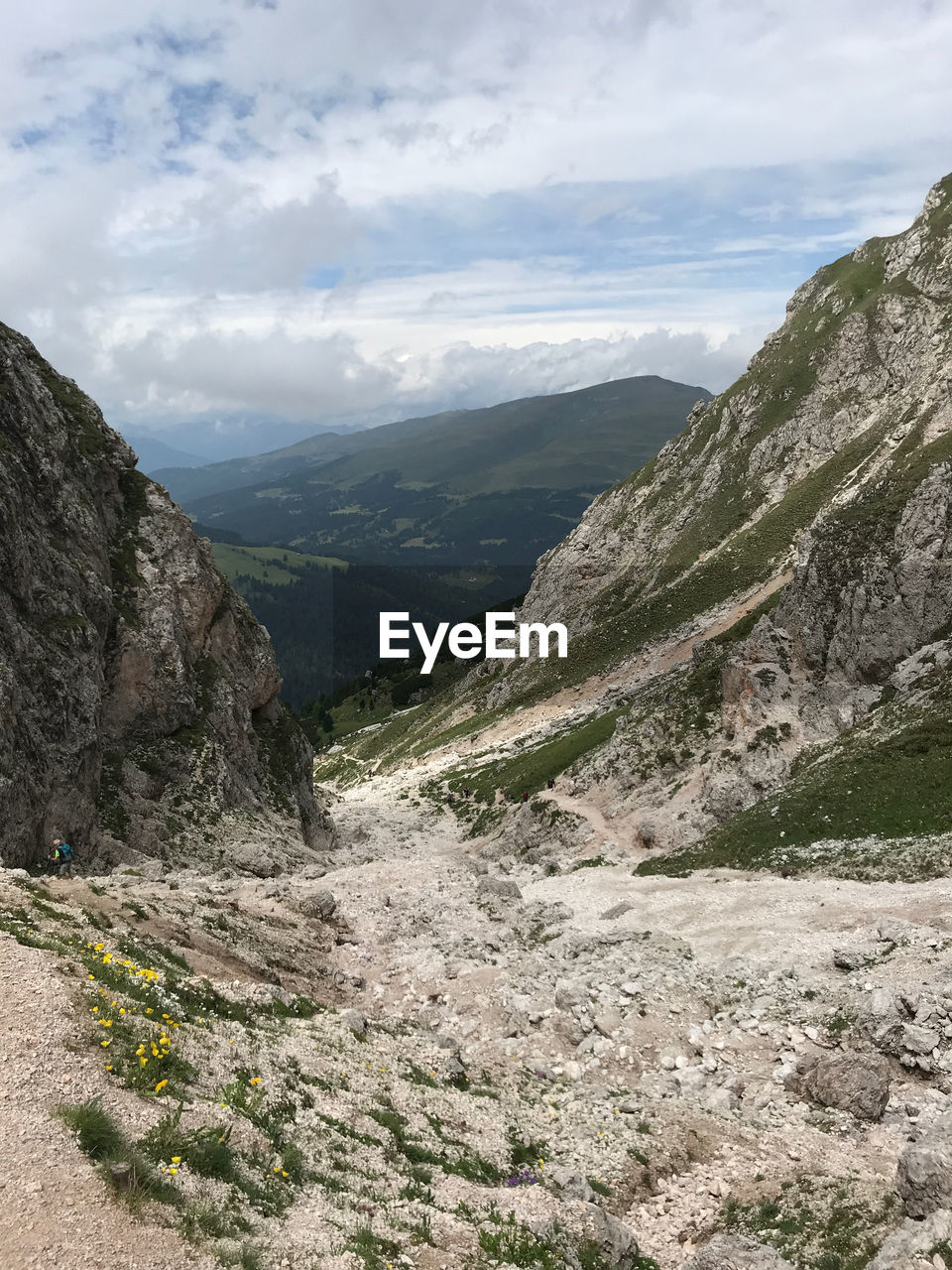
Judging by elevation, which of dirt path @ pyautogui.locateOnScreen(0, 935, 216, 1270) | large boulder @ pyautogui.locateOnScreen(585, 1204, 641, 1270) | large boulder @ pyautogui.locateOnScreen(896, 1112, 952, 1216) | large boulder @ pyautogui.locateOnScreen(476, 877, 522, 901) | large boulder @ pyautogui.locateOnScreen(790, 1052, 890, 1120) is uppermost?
dirt path @ pyautogui.locateOnScreen(0, 935, 216, 1270)

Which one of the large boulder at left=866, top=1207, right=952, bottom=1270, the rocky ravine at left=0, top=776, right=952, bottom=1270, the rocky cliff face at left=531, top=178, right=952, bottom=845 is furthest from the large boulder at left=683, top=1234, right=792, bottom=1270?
the rocky cliff face at left=531, top=178, right=952, bottom=845

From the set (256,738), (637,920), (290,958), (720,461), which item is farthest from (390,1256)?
(720,461)

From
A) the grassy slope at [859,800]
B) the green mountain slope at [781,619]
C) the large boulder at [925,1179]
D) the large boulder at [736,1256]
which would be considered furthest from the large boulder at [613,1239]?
the grassy slope at [859,800]

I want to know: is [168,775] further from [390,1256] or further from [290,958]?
[390,1256]

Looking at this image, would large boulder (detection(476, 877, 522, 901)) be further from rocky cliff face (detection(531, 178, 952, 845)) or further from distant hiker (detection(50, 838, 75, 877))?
distant hiker (detection(50, 838, 75, 877))

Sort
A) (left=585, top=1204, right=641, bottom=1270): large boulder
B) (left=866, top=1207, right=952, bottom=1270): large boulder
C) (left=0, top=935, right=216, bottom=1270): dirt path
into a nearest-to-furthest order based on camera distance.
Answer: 1. (left=0, top=935, right=216, bottom=1270): dirt path
2. (left=866, top=1207, right=952, bottom=1270): large boulder
3. (left=585, top=1204, right=641, bottom=1270): large boulder

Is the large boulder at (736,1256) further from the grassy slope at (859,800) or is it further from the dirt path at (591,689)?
the dirt path at (591,689)

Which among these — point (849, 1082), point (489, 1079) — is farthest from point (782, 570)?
point (489, 1079)
